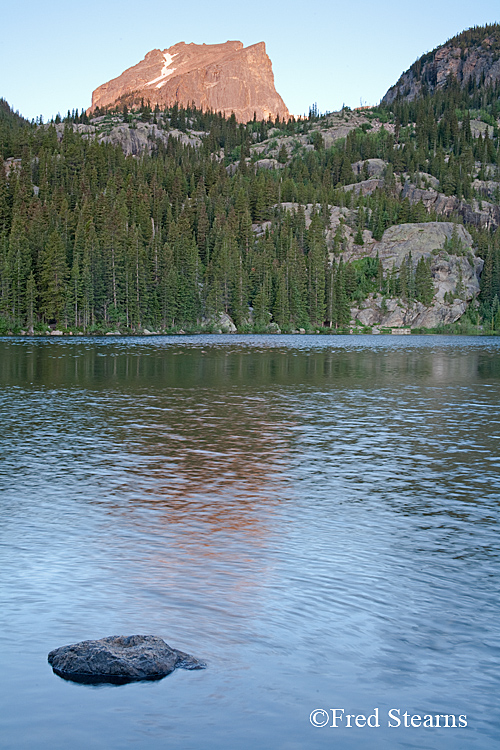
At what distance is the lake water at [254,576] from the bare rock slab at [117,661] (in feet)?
0.61

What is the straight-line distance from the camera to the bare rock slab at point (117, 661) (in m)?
9.45

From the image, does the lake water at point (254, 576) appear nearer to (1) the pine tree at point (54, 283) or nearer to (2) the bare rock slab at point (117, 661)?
(2) the bare rock slab at point (117, 661)

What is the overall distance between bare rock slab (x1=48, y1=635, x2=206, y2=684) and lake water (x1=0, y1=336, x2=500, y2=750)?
187 millimetres

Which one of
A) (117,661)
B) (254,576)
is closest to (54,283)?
(254,576)

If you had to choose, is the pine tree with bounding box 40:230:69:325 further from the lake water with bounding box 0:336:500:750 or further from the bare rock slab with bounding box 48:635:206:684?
the bare rock slab with bounding box 48:635:206:684

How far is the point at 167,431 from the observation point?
1194 inches

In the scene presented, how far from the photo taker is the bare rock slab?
372 inches

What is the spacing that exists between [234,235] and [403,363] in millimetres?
130289

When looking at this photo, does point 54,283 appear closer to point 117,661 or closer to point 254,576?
point 254,576

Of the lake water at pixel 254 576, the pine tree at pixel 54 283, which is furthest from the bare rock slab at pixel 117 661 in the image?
the pine tree at pixel 54 283

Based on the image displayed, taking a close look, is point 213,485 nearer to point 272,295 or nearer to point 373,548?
point 373,548

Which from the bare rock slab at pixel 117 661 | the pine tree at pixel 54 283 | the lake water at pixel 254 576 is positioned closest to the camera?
the lake water at pixel 254 576

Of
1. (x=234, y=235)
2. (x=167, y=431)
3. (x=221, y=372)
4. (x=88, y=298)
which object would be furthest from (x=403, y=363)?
(x=234, y=235)

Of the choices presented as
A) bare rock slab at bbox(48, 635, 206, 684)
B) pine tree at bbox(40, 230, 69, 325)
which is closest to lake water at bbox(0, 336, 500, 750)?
bare rock slab at bbox(48, 635, 206, 684)
